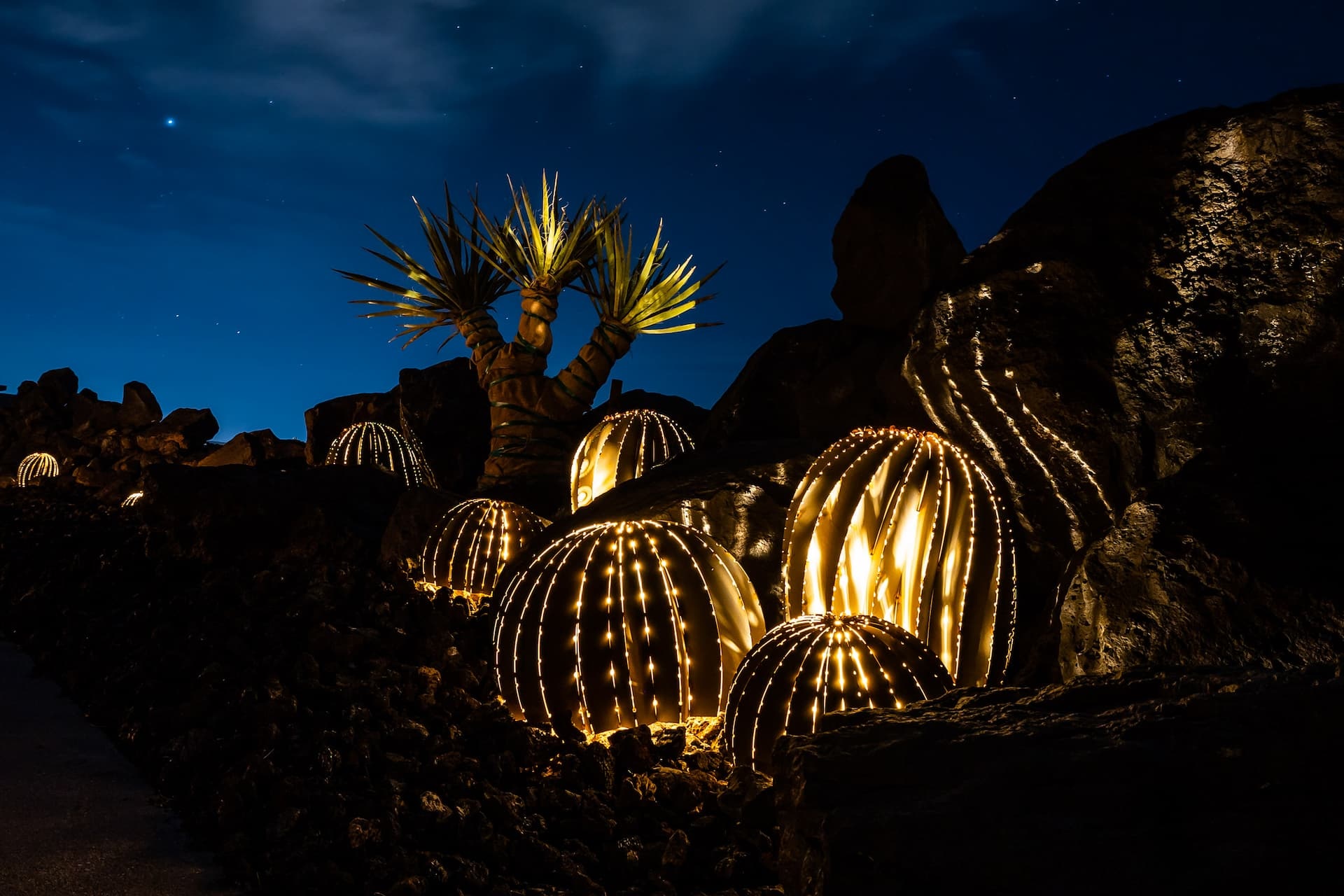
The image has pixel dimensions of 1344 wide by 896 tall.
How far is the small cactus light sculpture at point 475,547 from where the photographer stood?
19.3 ft

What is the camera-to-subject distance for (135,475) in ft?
38.5

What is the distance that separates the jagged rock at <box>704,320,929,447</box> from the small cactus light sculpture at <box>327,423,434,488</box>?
137 inches

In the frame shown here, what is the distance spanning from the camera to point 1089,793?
1.68 meters

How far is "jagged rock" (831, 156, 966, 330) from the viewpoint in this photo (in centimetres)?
634

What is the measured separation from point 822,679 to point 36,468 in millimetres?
16196

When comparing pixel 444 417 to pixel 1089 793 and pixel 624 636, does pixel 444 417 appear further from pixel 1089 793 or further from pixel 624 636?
pixel 1089 793

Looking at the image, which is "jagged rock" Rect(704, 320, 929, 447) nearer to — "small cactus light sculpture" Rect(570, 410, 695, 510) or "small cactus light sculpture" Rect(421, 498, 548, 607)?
"small cactus light sculpture" Rect(570, 410, 695, 510)

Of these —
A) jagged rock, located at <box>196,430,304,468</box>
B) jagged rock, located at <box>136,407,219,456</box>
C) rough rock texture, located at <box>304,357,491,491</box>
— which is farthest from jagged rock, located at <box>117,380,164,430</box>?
rough rock texture, located at <box>304,357,491,491</box>

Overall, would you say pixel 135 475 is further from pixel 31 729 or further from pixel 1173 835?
pixel 1173 835

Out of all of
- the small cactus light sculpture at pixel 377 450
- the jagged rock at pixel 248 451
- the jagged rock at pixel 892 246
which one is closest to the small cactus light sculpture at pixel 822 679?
the jagged rock at pixel 892 246

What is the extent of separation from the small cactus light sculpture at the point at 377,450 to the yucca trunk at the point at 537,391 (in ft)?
2.47

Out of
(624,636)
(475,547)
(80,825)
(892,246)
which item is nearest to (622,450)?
(475,547)

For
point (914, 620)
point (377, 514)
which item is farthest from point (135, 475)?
point (914, 620)

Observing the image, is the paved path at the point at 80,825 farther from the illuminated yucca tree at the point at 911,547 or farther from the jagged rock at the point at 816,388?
the jagged rock at the point at 816,388
